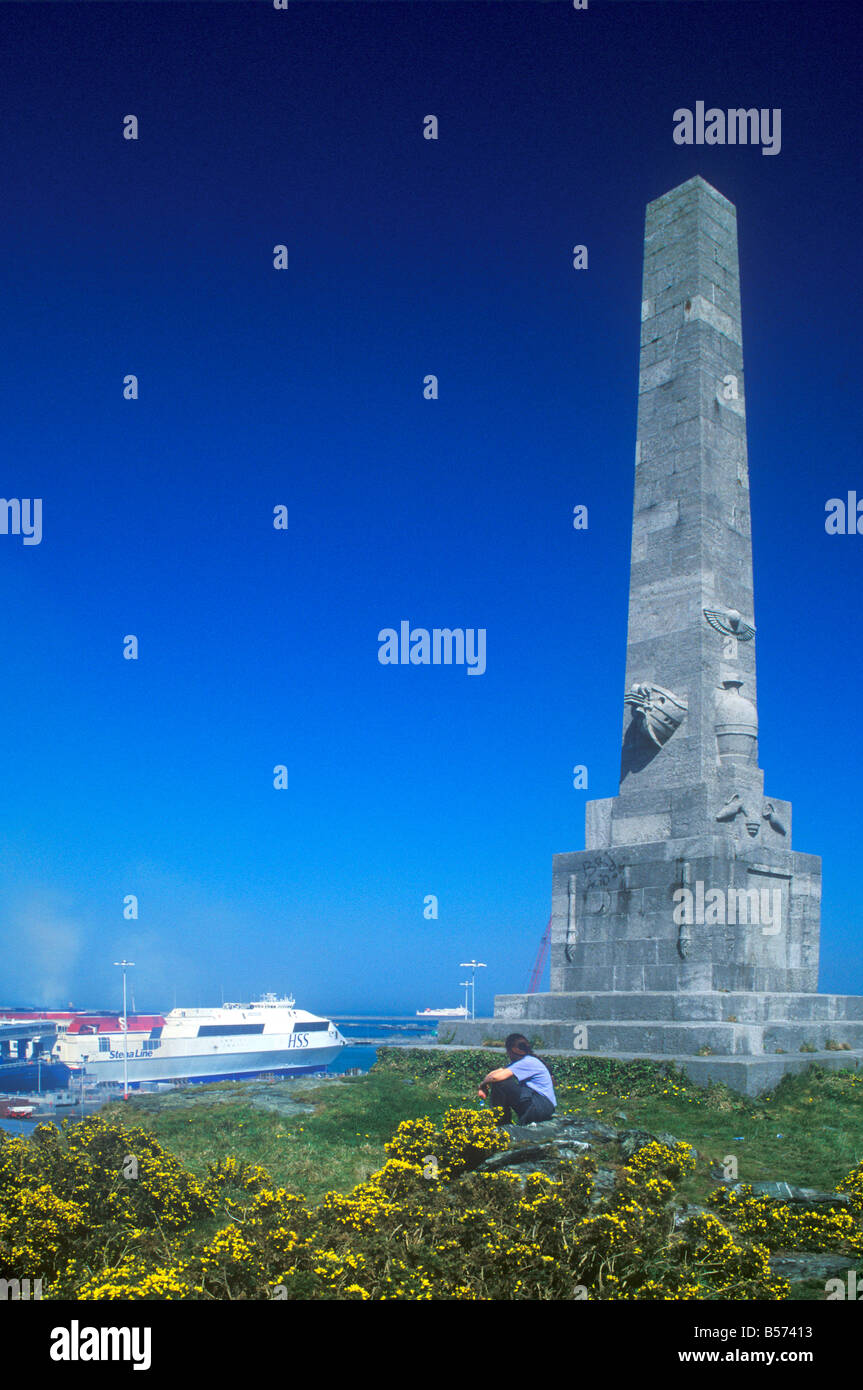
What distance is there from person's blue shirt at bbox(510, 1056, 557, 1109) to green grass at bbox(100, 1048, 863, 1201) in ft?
3.64

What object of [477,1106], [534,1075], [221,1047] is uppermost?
[534,1075]

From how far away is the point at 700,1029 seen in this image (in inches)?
619

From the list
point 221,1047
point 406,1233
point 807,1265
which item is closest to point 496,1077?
point 406,1233

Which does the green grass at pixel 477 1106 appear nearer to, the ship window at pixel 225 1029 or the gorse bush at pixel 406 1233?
the gorse bush at pixel 406 1233

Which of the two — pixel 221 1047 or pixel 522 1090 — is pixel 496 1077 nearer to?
pixel 522 1090

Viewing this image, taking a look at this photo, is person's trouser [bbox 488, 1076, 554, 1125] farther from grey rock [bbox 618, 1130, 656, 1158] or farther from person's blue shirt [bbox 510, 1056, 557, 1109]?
grey rock [bbox 618, 1130, 656, 1158]

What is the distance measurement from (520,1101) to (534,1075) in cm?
36

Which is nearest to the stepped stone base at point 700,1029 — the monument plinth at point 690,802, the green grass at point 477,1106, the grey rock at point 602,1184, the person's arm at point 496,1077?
the monument plinth at point 690,802

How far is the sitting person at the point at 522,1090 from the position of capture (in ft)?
39.6

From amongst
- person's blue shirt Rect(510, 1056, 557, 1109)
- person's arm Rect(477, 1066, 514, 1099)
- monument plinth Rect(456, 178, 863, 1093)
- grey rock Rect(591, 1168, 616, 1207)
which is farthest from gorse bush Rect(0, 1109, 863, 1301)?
monument plinth Rect(456, 178, 863, 1093)

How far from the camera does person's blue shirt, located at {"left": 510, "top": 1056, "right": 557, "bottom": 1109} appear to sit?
12.3m

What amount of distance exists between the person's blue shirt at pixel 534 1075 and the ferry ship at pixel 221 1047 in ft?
136
